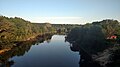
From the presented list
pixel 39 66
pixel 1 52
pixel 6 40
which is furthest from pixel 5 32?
pixel 39 66

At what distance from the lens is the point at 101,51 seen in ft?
233

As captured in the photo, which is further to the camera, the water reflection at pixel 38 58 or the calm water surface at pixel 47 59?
the calm water surface at pixel 47 59

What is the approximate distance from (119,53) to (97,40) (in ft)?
68.5

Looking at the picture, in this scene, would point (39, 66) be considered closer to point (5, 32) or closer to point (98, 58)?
point (98, 58)

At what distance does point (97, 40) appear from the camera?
247 feet

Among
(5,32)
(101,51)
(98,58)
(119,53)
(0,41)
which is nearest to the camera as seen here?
(119,53)

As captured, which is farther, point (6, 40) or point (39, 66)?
point (6, 40)

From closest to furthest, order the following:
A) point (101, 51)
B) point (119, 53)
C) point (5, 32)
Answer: point (119, 53) < point (101, 51) < point (5, 32)

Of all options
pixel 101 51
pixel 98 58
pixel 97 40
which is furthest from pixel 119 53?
pixel 97 40

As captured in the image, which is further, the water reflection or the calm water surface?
the calm water surface

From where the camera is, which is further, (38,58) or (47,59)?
(38,58)

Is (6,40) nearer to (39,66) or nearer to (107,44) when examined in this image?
(39,66)

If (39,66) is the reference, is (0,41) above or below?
above

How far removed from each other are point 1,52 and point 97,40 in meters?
39.7
